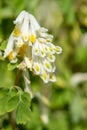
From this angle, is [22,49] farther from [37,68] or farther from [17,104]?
[17,104]

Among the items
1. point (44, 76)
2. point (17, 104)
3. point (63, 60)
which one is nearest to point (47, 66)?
point (44, 76)

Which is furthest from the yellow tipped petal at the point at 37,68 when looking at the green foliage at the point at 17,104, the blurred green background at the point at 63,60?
the blurred green background at the point at 63,60

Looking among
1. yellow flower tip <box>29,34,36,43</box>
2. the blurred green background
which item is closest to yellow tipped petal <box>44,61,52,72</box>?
yellow flower tip <box>29,34,36,43</box>

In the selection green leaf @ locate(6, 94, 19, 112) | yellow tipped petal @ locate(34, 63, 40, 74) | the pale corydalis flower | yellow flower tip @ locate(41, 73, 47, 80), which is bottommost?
green leaf @ locate(6, 94, 19, 112)

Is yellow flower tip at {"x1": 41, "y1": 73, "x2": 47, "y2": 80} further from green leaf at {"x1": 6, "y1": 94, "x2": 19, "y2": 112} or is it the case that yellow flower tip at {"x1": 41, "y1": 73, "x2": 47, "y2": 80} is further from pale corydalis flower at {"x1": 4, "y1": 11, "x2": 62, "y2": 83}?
green leaf at {"x1": 6, "y1": 94, "x2": 19, "y2": 112}

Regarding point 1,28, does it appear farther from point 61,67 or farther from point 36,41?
point 36,41

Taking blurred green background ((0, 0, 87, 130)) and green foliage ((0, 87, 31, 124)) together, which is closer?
green foliage ((0, 87, 31, 124))
